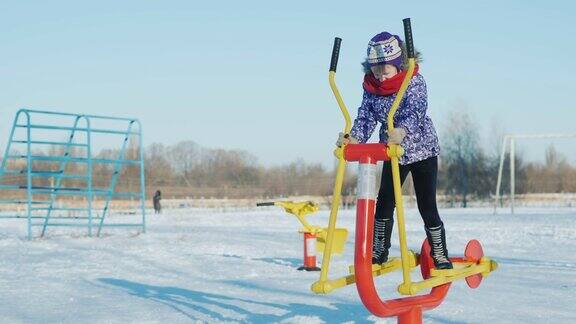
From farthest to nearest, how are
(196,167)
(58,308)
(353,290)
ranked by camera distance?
(196,167) < (353,290) < (58,308)

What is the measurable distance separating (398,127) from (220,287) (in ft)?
11.2

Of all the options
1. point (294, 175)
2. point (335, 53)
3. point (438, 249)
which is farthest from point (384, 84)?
point (294, 175)

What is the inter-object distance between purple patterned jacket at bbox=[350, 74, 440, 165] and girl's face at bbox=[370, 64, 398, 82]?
0.36ft

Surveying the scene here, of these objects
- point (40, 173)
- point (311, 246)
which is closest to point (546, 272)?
point (311, 246)

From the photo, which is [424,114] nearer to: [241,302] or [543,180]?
[241,302]

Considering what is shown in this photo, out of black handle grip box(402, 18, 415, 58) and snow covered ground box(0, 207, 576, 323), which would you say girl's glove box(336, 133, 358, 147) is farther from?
snow covered ground box(0, 207, 576, 323)

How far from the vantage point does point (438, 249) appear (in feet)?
13.1

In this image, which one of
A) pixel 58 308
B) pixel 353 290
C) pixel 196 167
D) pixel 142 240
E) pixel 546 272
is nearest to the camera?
pixel 58 308

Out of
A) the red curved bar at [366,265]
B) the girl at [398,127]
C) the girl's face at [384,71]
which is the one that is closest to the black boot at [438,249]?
the girl at [398,127]

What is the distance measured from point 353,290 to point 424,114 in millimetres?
2740

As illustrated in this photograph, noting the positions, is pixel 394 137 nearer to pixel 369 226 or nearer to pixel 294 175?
pixel 369 226

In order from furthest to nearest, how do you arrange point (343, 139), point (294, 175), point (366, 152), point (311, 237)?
point (294, 175) < point (311, 237) < point (343, 139) < point (366, 152)

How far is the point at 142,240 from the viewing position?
13.0 metres

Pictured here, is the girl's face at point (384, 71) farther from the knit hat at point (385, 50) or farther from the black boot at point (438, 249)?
the black boot at point (438, 249)
